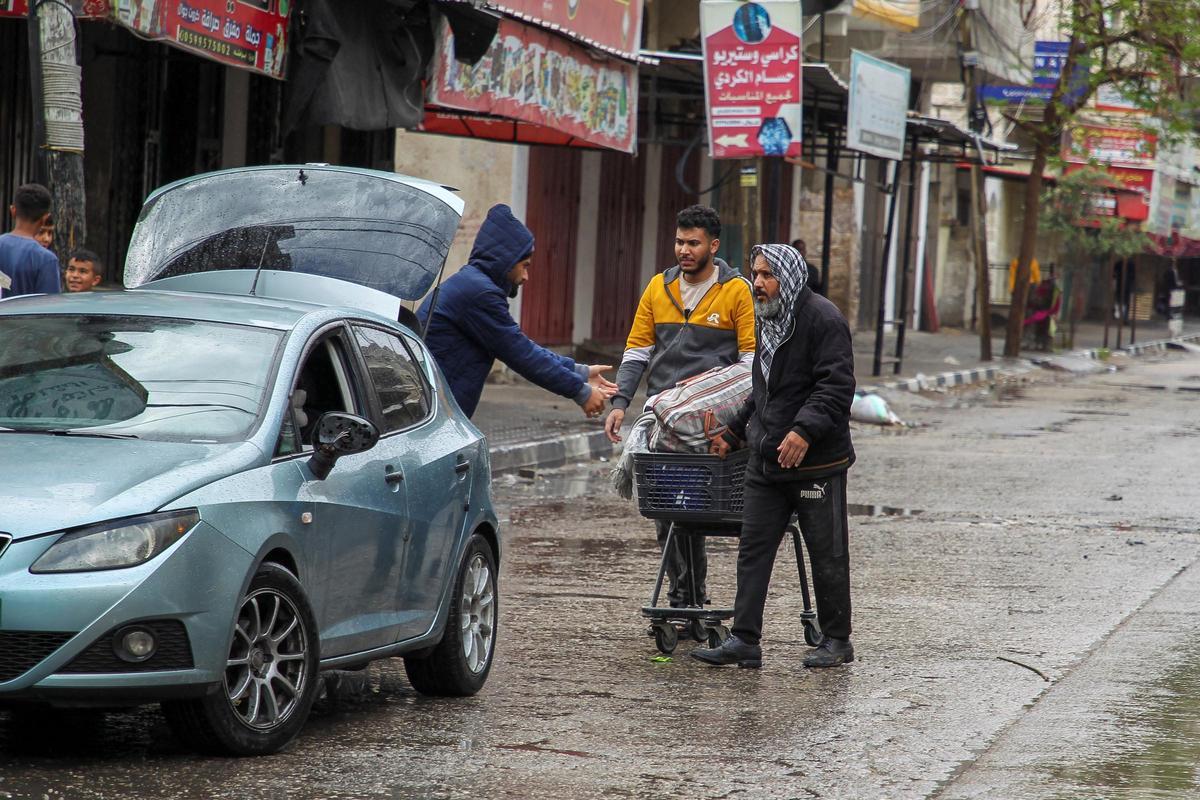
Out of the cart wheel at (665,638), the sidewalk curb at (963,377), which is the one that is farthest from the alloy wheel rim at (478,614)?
the sidewalk curb at (963,377)

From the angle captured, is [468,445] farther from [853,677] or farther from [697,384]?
[853,677]

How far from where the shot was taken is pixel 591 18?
18.0 metres

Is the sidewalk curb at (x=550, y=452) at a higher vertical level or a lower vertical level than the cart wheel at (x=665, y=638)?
lower

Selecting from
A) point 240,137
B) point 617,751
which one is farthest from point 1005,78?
point 617,751

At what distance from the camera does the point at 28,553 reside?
16.3 feet

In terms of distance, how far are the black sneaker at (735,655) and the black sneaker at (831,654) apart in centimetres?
22

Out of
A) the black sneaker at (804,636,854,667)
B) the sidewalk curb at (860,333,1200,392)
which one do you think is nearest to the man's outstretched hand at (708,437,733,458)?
the black sneaker at (804,636,854,667)

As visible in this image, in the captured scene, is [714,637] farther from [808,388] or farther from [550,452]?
[550,452]

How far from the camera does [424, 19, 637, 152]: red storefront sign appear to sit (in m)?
15.4

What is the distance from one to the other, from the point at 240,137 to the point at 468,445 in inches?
435

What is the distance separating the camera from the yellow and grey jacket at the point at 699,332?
7.89 m

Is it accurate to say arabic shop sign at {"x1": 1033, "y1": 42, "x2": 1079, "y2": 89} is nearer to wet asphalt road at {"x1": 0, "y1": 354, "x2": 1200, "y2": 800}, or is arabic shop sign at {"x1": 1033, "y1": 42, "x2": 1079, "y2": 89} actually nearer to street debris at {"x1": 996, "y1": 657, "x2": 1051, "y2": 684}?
wet asphalt road at {"x1": 0, "y1": 354, "x2": 1200, "y2": 800}

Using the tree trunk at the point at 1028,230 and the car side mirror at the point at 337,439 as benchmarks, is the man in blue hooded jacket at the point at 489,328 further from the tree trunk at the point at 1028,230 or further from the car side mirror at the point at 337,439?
the tree trunk at the point at 1028,230

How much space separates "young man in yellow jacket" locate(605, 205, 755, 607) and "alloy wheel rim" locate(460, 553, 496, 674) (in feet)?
3.34
